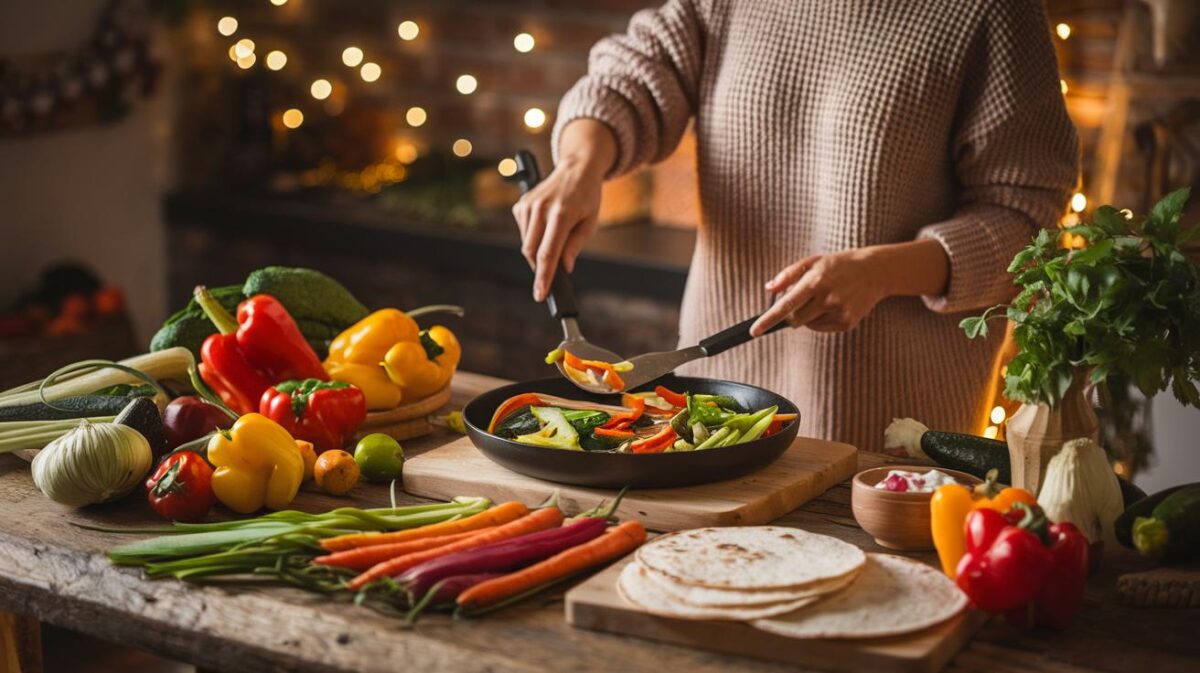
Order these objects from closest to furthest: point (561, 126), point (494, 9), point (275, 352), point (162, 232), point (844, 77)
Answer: point (275, 352), point (844, 77), point (561, 126), point (494, 9), point (162, 232)

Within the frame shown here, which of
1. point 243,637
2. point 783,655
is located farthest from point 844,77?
point 243,637

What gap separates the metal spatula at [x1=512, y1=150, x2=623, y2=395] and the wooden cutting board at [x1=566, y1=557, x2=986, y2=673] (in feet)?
2.05

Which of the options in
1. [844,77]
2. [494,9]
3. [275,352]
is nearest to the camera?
[275,352]

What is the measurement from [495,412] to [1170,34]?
78.4 inches

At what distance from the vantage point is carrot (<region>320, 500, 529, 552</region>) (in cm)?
152

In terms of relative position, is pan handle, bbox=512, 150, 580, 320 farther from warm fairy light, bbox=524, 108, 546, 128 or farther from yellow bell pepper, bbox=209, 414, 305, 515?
warm fairy light, bbox=524, 108, 546, 128

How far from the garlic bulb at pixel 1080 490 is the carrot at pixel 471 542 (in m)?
0.58

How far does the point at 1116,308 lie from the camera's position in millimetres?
1439

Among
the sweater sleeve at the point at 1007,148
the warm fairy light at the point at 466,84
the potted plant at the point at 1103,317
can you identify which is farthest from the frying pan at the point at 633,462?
the warm fairy light at the point at 466,84

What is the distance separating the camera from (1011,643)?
1354 millimetres

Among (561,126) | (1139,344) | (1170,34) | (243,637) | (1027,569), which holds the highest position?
(1170,34)

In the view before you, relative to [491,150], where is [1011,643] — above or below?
below

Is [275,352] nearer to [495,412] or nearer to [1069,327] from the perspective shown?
[495,412]

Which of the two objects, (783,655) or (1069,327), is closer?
(783,655)
